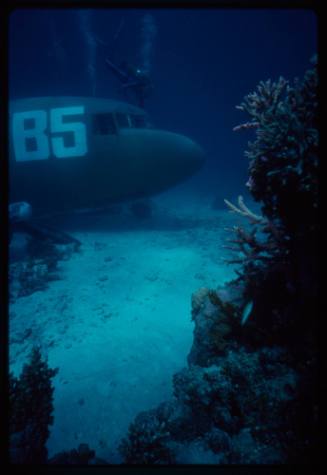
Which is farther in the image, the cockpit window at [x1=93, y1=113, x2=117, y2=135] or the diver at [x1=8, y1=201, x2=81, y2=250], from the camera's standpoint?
the cockpit window at [x1=93, y1=113, x2=117, y2=135]

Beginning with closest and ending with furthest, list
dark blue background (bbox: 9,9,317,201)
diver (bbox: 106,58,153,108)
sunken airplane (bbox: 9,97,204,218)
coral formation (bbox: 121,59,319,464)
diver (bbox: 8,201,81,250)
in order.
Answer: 1. coral formation (bbox: 121,59,319,464)
2. diver (bbox: 8,201,81,250)
3. sunken airplane (bbox: 9,97,204,218)
4. diver (bbox: 106,58,153,108)
5. dark blue background (bbox: 9,9,317,201)

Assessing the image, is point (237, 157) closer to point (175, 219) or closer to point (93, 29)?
point (93, 29)

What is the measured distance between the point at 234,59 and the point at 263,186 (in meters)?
41.0

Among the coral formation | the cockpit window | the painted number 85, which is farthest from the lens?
the cockpit window

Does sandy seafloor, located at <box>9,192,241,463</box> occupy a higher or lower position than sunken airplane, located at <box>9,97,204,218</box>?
lower

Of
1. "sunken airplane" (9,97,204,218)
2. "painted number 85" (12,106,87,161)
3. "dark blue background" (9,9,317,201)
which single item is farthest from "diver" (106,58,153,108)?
"dark blue background" (9,9,317,201)

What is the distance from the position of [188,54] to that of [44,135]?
35787 mm

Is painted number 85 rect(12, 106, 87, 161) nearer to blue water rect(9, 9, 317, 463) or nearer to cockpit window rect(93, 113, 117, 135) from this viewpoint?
cockpit window rect(93, 113, 117, 135)

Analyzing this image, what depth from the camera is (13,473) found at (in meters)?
1.69

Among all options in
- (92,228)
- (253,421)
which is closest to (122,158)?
(92,228)

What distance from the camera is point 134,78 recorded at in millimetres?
10586

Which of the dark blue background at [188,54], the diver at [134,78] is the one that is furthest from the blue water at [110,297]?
the diver at [134,78]

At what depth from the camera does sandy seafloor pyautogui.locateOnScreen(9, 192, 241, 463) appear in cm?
318

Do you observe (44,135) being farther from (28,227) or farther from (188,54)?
(188,54)
